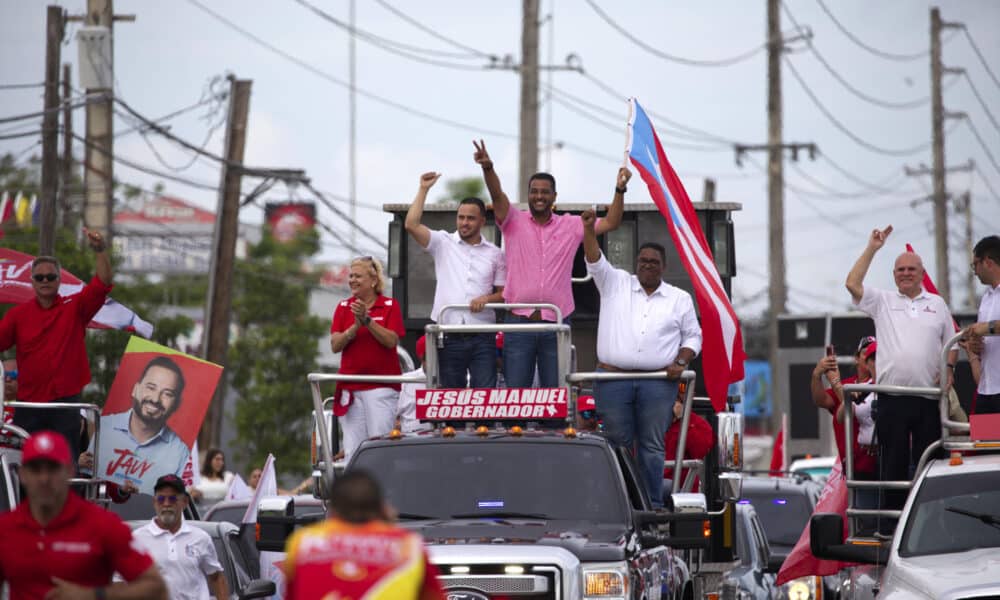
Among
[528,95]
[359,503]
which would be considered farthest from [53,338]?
[528,95]

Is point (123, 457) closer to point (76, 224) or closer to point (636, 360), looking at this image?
point (636, 360)

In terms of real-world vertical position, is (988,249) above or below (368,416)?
above

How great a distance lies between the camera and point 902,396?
470 inches

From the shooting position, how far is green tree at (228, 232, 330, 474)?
49.2m

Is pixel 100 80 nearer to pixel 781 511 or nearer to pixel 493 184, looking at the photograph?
pixel 781 511

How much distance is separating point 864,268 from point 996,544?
2.42 metres

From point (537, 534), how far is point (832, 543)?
1834 millimetres

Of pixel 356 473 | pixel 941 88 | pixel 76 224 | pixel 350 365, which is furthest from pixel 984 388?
pixel 941 88

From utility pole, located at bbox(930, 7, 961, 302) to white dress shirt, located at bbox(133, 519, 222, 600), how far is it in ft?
147

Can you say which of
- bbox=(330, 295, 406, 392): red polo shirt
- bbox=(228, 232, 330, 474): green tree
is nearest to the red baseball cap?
bbox=(330, 295, 406, 392): red polo shirt

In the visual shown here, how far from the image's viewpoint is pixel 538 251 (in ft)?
42.3

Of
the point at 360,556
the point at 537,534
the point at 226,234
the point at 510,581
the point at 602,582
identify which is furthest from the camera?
the point at 226,234

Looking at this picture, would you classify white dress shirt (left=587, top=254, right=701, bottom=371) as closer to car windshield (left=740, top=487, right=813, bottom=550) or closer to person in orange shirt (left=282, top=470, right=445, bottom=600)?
car windshield (left=740, top=487, right=813, bottom=550)

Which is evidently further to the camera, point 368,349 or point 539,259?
point 368,349
